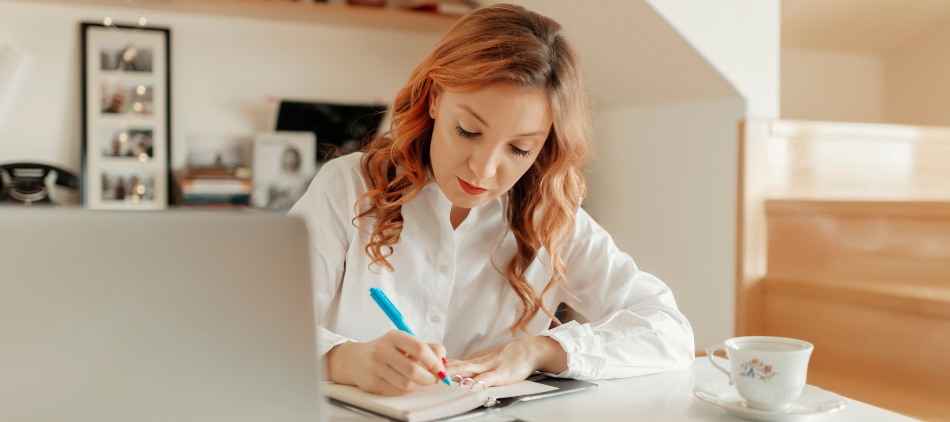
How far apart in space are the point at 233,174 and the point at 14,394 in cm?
229

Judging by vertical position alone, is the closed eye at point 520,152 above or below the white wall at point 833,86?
below

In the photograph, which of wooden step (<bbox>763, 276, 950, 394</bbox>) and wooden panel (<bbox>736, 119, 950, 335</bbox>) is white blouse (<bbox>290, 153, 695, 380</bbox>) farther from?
wooden panel (<bbox>736, 119, 950, 335</bbox>)

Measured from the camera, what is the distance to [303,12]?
2699mm

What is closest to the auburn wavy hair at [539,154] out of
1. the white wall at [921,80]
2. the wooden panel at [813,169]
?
the wooden panel at [813,169]

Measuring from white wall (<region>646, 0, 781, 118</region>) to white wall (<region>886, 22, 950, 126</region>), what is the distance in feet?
4.08

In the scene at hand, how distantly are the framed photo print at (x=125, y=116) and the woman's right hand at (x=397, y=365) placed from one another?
2089 millimetres

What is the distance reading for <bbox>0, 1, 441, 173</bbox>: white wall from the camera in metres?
2.53

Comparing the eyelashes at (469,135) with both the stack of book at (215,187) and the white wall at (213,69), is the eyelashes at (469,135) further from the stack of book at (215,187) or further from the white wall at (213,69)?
the stack of book at (215,187)

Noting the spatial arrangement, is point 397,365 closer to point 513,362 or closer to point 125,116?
point 513,362

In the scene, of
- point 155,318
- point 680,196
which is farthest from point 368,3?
point 155,318

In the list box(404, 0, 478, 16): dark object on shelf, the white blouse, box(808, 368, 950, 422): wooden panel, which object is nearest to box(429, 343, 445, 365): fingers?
the white blouse

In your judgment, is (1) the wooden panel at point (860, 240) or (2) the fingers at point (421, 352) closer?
(2) the fingers at point (421, 352)

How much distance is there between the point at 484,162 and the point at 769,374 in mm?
443

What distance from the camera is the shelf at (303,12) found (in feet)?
8.49
